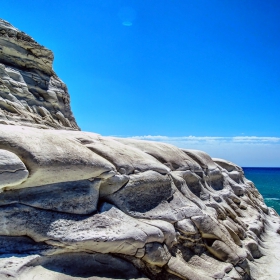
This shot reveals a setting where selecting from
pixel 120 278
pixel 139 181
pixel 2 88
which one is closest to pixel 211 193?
pixel 139 181

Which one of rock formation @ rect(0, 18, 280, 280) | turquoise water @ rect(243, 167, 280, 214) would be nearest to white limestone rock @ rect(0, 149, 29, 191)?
rock formation @ rect(0, 18, 280, 280)

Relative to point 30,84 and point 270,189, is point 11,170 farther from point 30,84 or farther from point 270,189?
point 270,189

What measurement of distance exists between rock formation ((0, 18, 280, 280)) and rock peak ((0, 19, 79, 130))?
10351mm

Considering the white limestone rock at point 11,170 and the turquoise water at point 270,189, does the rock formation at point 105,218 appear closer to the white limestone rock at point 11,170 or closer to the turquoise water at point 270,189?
the white limestone rock at point 11,170

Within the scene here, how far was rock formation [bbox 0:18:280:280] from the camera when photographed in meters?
4.27

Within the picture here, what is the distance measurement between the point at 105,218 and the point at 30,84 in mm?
14960

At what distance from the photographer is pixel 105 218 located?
4.88 metres

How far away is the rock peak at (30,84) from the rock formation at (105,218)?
10.4 m

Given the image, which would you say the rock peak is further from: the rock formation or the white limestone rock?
the white limestone rock

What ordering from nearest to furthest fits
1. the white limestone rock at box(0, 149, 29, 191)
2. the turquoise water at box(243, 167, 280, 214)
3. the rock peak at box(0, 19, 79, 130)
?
the white limestone rock at box(0, 149, 29, 191), the rock peak at box(0, 19, 79, 130), the turquoise water at box(243, 167, 280, 214)

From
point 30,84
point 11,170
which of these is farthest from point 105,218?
point 30,84

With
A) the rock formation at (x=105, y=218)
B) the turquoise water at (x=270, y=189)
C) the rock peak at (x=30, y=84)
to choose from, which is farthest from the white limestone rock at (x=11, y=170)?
the turquoise water at (x=270, y=189)

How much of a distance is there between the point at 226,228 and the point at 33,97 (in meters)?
13.8

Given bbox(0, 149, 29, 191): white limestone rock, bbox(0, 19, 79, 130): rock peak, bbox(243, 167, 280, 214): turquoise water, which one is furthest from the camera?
bbox(243, 167, 280, 214): turquoise water
